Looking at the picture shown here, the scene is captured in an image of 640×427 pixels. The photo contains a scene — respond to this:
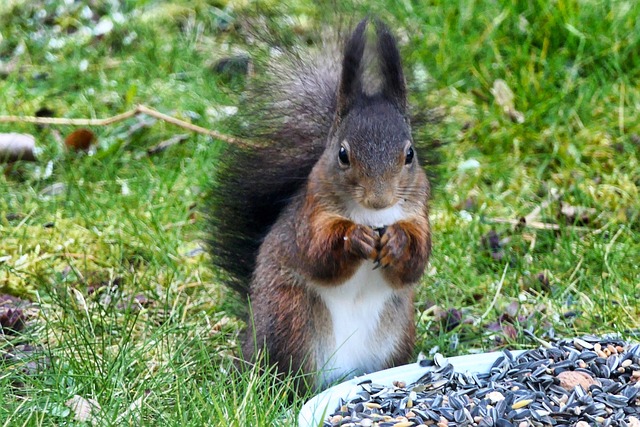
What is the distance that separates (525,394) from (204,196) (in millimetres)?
1270

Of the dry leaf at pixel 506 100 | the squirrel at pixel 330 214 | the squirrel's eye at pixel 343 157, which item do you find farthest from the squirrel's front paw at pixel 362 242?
the dry leaf at pixel 506 100

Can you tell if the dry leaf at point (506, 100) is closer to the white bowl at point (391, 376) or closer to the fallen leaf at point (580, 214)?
the fallen leaf at point (580, 214)

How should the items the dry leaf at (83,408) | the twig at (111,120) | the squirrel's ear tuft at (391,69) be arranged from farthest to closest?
the twig at (111,120) < the squirrel's ear tuft at (391,69) < the dry leaf at (83,408)

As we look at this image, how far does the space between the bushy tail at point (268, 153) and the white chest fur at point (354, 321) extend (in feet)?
0.81

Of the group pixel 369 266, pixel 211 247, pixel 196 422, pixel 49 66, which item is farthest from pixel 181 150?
pixel 196 422

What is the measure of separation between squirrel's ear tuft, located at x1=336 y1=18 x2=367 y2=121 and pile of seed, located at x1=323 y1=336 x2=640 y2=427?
515mm

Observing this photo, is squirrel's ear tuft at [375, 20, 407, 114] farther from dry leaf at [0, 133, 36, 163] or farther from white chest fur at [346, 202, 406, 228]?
dry leaf at [0, 133, 36, 163]

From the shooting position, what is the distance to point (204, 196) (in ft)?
9.73

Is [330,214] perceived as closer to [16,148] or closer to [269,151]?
[269,151]

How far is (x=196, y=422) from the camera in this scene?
1.80 m

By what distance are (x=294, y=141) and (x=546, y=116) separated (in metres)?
1.42

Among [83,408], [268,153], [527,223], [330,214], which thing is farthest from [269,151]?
[527,223]

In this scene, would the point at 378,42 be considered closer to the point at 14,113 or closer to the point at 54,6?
the point at 14,113

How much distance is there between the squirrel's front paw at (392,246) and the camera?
6.58 ft
